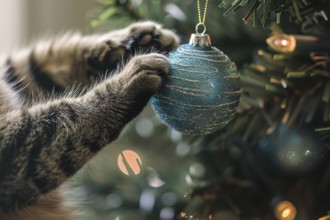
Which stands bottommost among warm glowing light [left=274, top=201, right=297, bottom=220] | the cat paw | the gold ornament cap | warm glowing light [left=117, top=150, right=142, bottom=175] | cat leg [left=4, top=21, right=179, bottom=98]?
warm glowing light [left=274, top=201, right=297, bottom=220]

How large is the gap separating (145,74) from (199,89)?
79 millimetres

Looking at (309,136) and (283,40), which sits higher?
(283,40)

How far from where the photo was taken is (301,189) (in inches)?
22.7

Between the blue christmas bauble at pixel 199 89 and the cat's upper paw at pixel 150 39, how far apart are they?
0.14 meters

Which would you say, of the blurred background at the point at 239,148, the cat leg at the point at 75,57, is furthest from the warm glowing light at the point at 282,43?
the cat leg at the point at 75,57

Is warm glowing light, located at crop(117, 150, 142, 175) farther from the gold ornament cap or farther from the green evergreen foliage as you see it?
the gold ornament cap

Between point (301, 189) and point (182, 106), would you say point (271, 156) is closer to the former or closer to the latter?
point (301, 189)

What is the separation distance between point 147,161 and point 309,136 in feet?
0.75

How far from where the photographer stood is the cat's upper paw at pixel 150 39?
515 millimetres

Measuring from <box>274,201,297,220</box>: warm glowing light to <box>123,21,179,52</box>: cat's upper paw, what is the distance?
0.65 ft

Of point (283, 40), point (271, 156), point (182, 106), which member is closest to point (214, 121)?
point (182, 106)

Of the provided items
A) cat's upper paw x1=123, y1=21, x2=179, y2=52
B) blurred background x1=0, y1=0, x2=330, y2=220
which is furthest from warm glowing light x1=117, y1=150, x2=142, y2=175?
cat's upper paw x1=123, y1=21, x2=179, y2=52

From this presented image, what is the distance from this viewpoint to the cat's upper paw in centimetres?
52

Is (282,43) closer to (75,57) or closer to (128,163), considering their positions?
(128,163)
